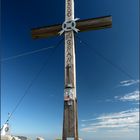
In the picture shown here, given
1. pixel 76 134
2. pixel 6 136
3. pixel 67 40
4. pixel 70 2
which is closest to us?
pixel 76 134

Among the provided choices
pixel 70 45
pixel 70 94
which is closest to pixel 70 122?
pixel 70 94

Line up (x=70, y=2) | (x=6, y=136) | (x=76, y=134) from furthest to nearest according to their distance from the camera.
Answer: (x=70, y=2), (x=6, y=136), (x=76, y=134)

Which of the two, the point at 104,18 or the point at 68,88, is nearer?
the point at 68,88

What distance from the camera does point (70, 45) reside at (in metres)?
7.65

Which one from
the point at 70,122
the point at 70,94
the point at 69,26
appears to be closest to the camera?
the point at 70,122

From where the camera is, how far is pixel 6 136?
7320 mm

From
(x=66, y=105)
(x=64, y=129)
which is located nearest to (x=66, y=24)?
(x=66, y=105)

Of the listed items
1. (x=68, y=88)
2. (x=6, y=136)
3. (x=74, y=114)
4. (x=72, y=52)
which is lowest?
(x=6, y=136)

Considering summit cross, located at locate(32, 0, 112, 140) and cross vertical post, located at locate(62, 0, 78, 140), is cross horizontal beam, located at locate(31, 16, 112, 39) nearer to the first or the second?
summit cross, located at locate(32, 0, 112, 140)

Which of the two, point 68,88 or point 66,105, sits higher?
point 68,88

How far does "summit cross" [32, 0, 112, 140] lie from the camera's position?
22.3 feet

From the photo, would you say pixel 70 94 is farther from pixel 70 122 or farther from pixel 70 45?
pixel 70 45

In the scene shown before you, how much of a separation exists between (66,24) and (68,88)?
237 centimetres

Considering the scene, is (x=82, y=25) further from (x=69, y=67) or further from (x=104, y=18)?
(x=69, y=67)
